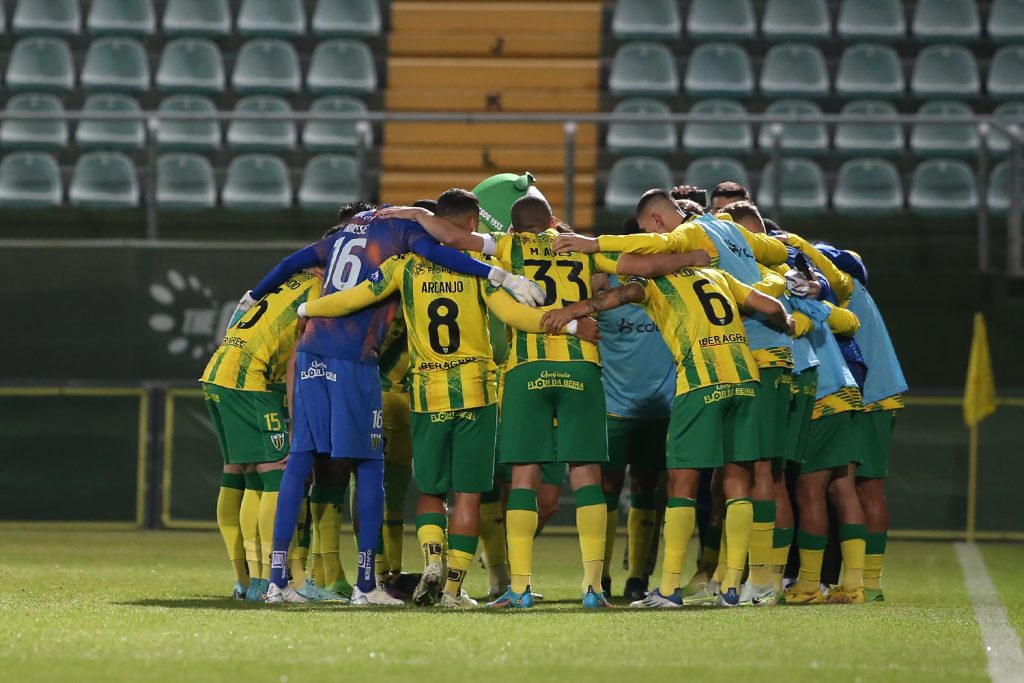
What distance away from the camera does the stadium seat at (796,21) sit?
15.9 m

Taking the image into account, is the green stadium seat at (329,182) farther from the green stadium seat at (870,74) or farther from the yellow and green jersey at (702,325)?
the yellow and green jersey at (702,325)

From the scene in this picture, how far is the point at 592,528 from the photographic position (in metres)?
7.28

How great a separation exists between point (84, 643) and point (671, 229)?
3.40 metres

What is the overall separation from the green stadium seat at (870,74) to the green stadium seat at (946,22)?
603mm

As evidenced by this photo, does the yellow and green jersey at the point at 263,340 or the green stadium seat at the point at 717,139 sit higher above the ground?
the green stadium seat at the point at 717,139

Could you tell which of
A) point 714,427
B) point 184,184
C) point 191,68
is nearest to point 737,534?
point 714,427

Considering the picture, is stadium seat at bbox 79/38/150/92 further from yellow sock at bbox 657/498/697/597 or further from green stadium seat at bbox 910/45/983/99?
yellow sock at bbox 657/498/697/597

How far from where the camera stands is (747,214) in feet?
27.4

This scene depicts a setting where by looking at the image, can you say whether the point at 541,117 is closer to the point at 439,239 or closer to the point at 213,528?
the point at 213,528

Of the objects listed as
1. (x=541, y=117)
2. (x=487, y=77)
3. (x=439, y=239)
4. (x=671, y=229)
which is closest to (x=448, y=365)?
(x=439, y=239)

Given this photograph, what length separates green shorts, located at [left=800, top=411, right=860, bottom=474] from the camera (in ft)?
27.1

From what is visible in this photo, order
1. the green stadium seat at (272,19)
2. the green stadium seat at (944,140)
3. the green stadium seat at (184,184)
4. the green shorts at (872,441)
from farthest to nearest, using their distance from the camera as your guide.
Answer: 1. the green stadium seat at (272,19)
2. the green stadium seat at (184,184)
3. the green stadium seat at (944,140)
4. the green shorts at (872,441)

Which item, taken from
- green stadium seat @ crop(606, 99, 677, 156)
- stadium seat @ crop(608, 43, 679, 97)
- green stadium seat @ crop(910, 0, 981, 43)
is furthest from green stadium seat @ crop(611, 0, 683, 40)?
green stadium seat @ crop(910, 0, 981, 43)

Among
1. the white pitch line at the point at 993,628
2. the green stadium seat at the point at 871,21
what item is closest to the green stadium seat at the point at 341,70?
the green stadium seat at the point at 871,21
